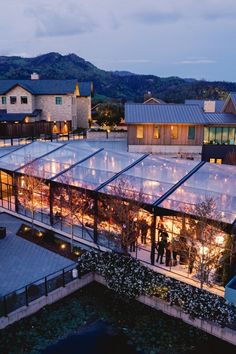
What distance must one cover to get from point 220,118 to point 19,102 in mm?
27591

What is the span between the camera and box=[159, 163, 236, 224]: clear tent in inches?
550

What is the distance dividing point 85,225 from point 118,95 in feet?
501

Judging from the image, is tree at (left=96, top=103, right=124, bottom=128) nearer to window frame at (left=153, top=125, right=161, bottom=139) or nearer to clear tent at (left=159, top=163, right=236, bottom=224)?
window frame at (left=153, top=125, right=161, bottom=139)

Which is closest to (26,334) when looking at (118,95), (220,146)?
(220,146)

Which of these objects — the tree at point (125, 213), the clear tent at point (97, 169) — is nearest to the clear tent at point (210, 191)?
the tree at point (125, 213)

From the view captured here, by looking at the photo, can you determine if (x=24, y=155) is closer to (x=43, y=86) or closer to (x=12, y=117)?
(x=12, y=117)

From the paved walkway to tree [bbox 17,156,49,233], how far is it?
155 cm

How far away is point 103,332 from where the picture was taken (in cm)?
1263

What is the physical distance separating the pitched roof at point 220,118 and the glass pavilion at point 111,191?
1748 cm

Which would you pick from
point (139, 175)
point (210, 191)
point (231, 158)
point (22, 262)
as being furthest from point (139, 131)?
point (22, 262)

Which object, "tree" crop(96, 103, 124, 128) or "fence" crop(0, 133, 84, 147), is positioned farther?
"tree" crop(96, 103, 124, 128)

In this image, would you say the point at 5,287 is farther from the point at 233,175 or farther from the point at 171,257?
the point at 233,175

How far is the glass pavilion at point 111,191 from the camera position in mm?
14812

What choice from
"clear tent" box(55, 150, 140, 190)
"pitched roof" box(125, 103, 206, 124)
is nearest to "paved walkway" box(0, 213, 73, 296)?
"clear tent" box(55, 150, 140, 190)
